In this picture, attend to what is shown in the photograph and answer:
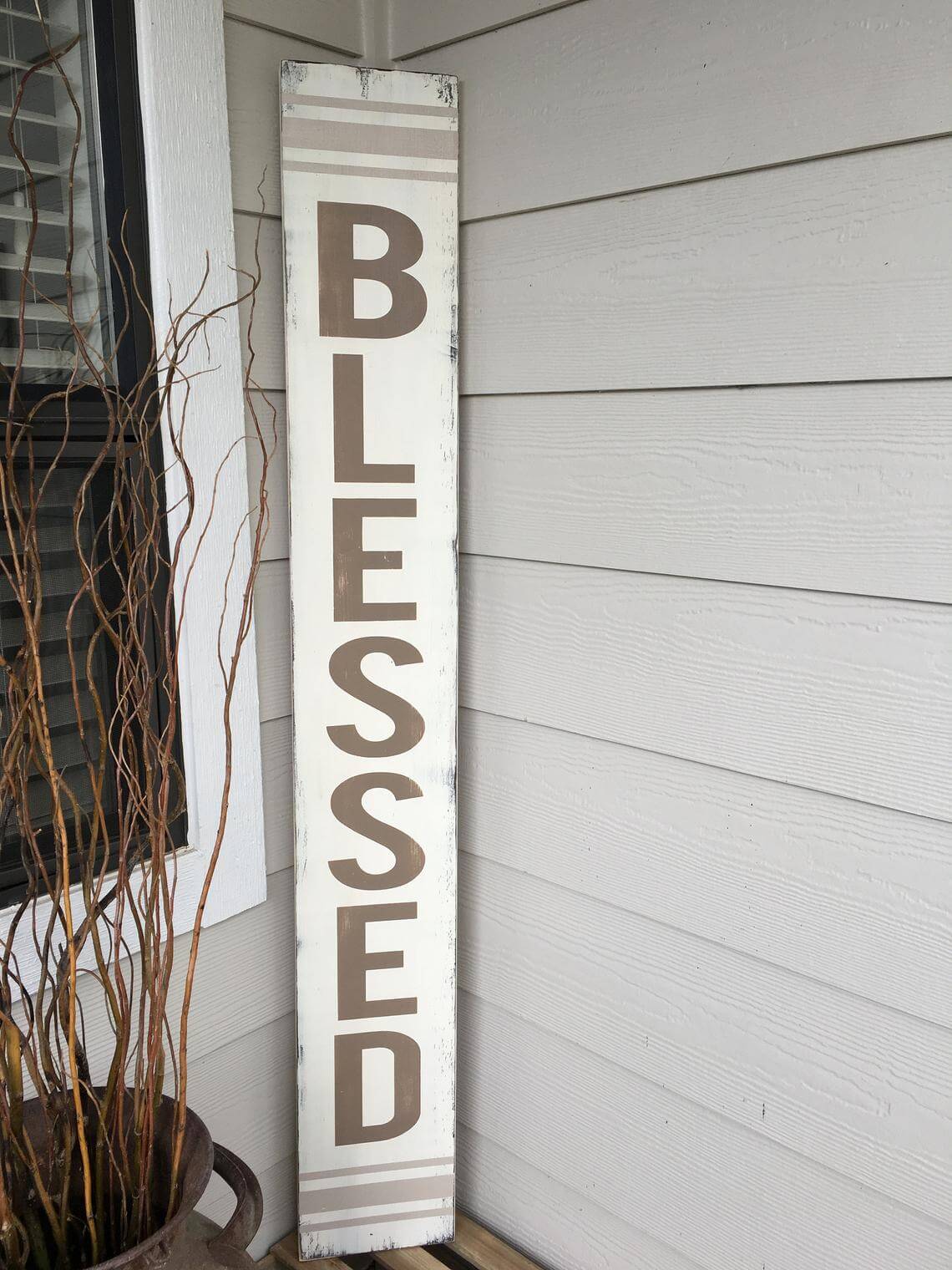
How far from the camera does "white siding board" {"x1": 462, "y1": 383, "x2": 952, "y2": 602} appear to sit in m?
1.04

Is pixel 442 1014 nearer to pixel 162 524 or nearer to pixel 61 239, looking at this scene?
pixel 162 524

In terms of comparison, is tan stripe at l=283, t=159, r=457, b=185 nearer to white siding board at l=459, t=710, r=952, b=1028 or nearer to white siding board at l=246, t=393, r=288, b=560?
white siding board at l=246, t=393, r=288, b=560

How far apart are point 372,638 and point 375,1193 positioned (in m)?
0.83

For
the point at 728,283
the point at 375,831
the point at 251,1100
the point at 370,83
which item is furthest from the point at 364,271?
the point at 251,1100

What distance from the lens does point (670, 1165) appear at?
1.36m

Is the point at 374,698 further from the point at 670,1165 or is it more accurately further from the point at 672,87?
the point at 672,87

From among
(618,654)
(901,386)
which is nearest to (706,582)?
(618,654)

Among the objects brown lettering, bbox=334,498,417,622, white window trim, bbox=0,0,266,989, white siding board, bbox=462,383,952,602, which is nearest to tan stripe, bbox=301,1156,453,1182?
white window trim, bbox=0,0,266,989

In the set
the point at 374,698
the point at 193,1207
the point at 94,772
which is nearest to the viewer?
the point at 193,1207

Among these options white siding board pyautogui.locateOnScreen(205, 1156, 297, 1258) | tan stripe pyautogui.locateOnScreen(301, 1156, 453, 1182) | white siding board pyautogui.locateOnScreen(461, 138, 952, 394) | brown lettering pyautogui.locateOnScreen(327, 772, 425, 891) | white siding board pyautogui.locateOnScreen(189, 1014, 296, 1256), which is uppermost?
white siding board pyautogui.locateOnScreen(461, 138, 952, 394)

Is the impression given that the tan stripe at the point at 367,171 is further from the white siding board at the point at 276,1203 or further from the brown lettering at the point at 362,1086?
the white siding board at the point at 276,1203

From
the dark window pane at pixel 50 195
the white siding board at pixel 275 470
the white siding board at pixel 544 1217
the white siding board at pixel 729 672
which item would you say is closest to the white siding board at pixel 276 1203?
the white siding board at pixel 544 1217

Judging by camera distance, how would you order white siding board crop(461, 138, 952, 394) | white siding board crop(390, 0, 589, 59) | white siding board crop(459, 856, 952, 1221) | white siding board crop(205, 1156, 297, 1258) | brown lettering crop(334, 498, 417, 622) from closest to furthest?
white siding board crop(461, 138, 952, 394)
white siding board crop(459, 856, 952, 1221)
white siding board crop(390, 0, 589, 59)
brown lettering crop(334, 498, 417, 622)
white siding board crop(205, 1156, 297, 1258)

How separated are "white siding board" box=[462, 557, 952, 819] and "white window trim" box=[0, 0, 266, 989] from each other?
1.18 feet
